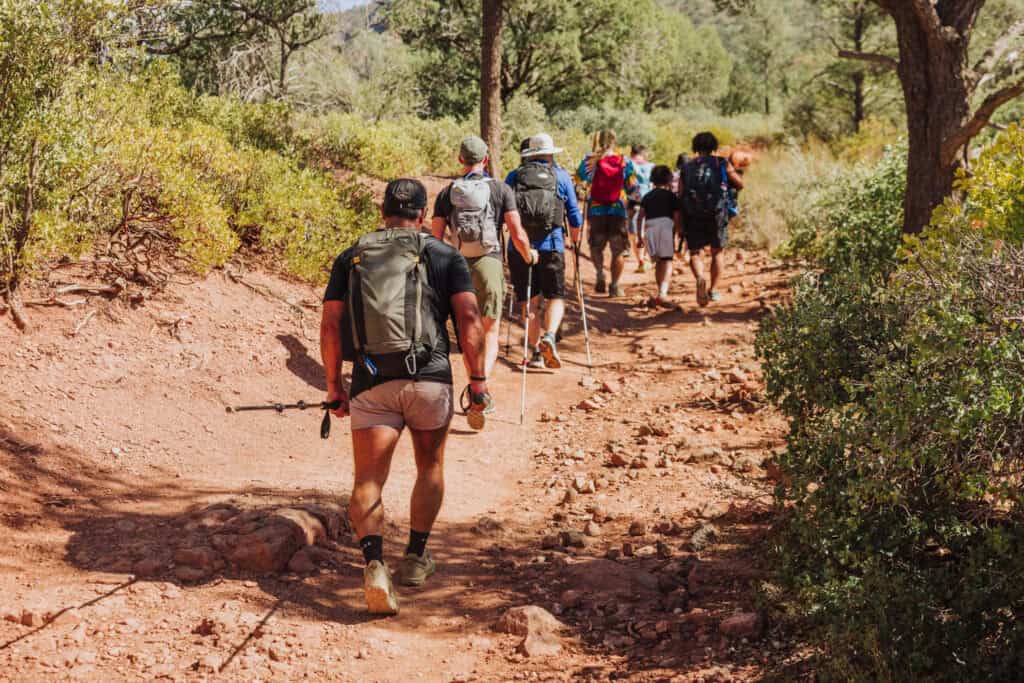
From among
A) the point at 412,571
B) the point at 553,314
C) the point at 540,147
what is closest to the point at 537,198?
the point at 540,147

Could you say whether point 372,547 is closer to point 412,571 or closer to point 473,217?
point 412,571

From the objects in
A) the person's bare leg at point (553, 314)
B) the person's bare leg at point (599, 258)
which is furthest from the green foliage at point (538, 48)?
the person's bare leg at point (553, 314)

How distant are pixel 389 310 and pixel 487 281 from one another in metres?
3.07

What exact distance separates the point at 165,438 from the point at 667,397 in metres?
4.22

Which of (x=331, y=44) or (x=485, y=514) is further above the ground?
(x=331, y=44)

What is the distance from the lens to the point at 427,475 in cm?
452

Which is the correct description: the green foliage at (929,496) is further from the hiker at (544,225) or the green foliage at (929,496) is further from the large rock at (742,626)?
the hiker at (544,225)

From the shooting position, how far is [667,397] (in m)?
8.22

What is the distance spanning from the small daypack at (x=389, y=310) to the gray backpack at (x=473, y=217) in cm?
272

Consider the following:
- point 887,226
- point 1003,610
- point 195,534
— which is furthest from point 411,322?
point 887,226

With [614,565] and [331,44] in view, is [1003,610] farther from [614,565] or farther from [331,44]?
[331,44]

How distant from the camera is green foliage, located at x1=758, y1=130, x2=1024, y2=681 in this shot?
3090 millimetres

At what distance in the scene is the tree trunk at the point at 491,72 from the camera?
433 inches

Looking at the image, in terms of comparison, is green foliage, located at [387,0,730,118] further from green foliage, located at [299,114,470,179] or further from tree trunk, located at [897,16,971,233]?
tree trunk, located at [897,16,971,233]
